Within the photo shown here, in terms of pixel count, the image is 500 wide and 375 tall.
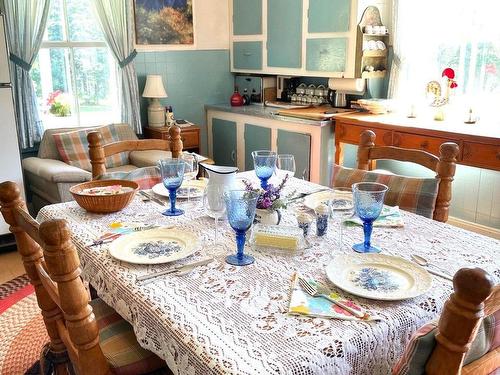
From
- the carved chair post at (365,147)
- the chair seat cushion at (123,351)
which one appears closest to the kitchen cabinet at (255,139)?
the carved chair post at (365,147)

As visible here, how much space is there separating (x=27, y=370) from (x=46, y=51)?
283 cm

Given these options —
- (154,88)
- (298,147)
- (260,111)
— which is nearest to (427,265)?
(298,147)

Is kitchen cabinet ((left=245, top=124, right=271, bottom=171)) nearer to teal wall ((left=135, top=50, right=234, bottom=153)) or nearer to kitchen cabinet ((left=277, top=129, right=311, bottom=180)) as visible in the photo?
kitchen cabinet ((left=277, top=129, right=311, bottom=180))

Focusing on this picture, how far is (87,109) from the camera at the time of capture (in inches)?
173

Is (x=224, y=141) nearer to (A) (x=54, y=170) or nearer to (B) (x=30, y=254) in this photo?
(A) (x=54, y=170)

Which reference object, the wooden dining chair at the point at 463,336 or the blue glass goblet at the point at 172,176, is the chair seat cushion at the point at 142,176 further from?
the wooden dining chair at the point at 463,336

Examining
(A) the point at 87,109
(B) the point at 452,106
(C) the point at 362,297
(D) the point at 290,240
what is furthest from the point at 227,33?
(C) the point at 362,297

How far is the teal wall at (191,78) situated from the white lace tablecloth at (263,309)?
325cm

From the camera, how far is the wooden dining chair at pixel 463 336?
2.43 feet

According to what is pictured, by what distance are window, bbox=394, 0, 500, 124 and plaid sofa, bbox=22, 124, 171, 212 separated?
2074 mm

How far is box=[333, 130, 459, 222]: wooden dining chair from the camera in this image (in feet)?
5.98

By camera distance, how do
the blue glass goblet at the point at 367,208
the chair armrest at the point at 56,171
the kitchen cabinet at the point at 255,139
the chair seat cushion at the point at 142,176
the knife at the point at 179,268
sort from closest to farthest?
1. the knife at the point at 179,268
2. the blue glass goblet at the point at 367,208
3. the chair seat cushion at the point at 142,176
4. the chair armrest at the point at 56,171
5. the kitchen cabinet at the point at 255,139

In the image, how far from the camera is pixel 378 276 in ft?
4.17

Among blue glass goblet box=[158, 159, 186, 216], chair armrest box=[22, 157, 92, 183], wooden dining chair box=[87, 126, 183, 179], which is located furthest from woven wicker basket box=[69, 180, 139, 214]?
chair armrest box=[22, 157, 92, 183]
